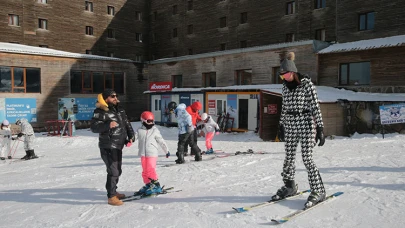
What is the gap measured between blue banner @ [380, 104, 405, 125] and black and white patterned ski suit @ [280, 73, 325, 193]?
1199cm

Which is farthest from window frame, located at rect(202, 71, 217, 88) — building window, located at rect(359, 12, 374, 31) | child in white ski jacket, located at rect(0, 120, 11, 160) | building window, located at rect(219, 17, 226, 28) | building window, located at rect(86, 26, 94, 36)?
building window, located at rect(86, 26, 94, 36)

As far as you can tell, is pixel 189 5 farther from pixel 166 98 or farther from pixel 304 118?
pixel 304 118

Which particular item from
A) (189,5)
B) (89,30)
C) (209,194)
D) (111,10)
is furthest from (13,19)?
(209,194)

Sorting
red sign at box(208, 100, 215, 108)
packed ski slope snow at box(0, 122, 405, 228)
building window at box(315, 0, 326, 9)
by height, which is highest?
building window at box(315, 0, 326, 9)

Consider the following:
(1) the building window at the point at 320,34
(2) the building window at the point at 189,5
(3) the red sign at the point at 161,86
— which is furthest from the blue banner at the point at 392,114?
(2) the building window at the point at 189,5

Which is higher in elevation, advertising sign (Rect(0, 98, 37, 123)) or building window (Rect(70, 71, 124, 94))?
building window (Rect(70, 71, 124, 94))

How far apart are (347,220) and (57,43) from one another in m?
38.3

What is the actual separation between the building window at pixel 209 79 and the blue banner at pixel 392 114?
47.9 feet

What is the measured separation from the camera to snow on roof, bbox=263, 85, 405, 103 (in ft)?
54.4

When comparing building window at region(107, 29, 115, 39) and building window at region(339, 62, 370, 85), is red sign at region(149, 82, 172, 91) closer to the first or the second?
building window at region(339, 62, 370, 85)

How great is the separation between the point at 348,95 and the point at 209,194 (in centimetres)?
1514

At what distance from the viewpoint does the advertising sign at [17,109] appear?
889 inches

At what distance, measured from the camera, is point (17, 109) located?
76.7ft

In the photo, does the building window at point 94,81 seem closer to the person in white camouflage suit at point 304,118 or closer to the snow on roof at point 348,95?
the snow on roof at point 348,95
